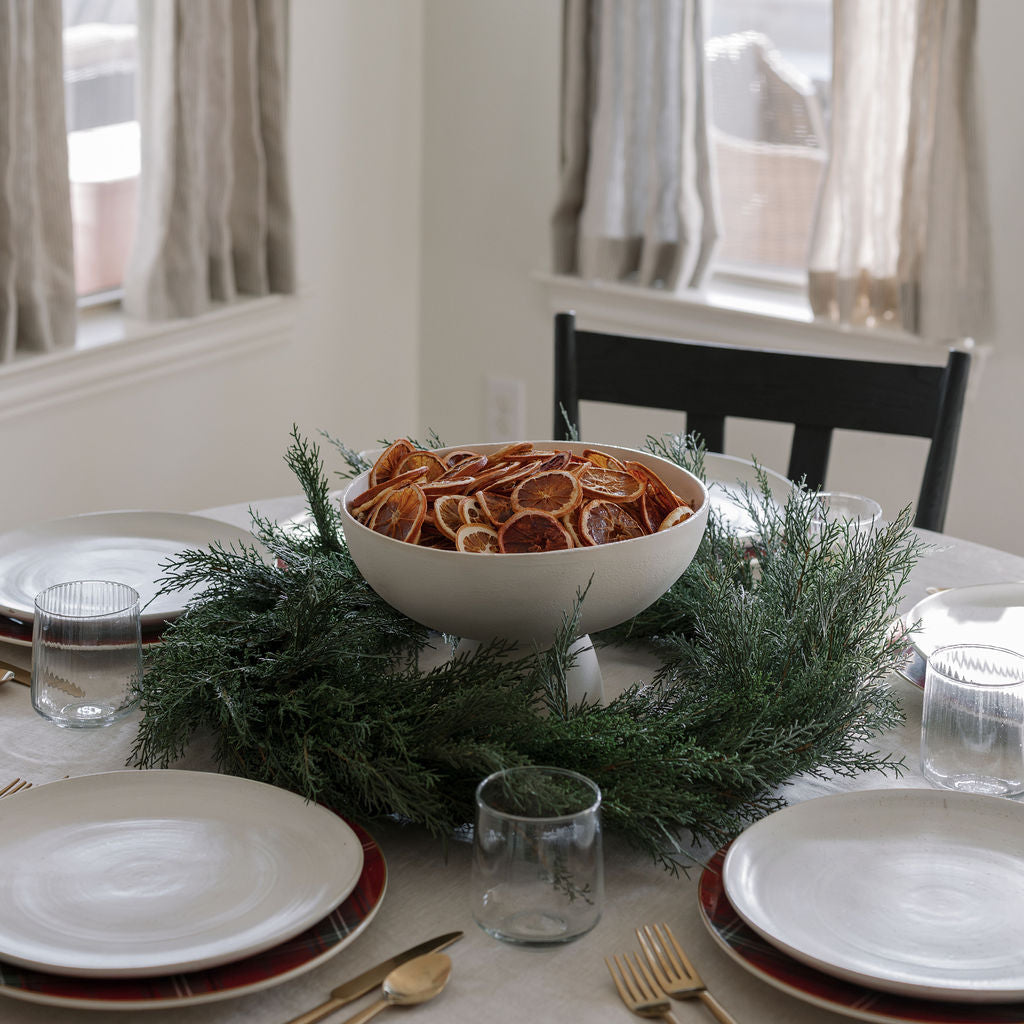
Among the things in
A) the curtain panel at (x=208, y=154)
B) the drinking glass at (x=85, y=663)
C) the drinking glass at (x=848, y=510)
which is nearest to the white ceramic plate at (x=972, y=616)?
the drinking glass at (x=848, y=510)

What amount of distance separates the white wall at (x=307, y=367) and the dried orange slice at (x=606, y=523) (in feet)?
5.09

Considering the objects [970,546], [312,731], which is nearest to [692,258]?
[970,546]

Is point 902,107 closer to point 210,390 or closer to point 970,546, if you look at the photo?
point 970,546

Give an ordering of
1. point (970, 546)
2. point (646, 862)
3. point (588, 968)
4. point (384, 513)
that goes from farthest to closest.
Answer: point (970, 546)
point (384, 513)
point (646, 862)
point (588, 968)

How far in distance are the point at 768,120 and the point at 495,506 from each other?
2.00 metres

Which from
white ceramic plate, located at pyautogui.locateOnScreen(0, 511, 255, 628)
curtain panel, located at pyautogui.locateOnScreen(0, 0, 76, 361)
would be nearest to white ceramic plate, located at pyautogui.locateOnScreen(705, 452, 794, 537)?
white ceramic plate, located at pyautogui.locateOnScreen(0, 511, 255, 628)

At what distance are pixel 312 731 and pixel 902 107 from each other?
1.95m

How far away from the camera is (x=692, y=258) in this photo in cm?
269

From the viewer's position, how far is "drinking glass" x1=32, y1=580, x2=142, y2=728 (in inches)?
37.8

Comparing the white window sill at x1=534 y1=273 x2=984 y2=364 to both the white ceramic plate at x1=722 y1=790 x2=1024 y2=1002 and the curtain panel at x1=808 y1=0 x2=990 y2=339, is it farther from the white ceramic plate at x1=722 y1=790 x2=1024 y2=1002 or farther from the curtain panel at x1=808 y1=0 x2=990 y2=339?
the white ceramic plate at x1=722 y1=790 x2=1024 y2=1002

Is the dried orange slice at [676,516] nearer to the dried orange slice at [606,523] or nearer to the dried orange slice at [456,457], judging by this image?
the dried orange slice at [606,523]

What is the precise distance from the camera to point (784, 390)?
1685 mm

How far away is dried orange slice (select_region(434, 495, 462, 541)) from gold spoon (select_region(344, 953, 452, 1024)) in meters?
0.29

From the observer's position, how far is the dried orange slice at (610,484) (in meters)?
0.93
